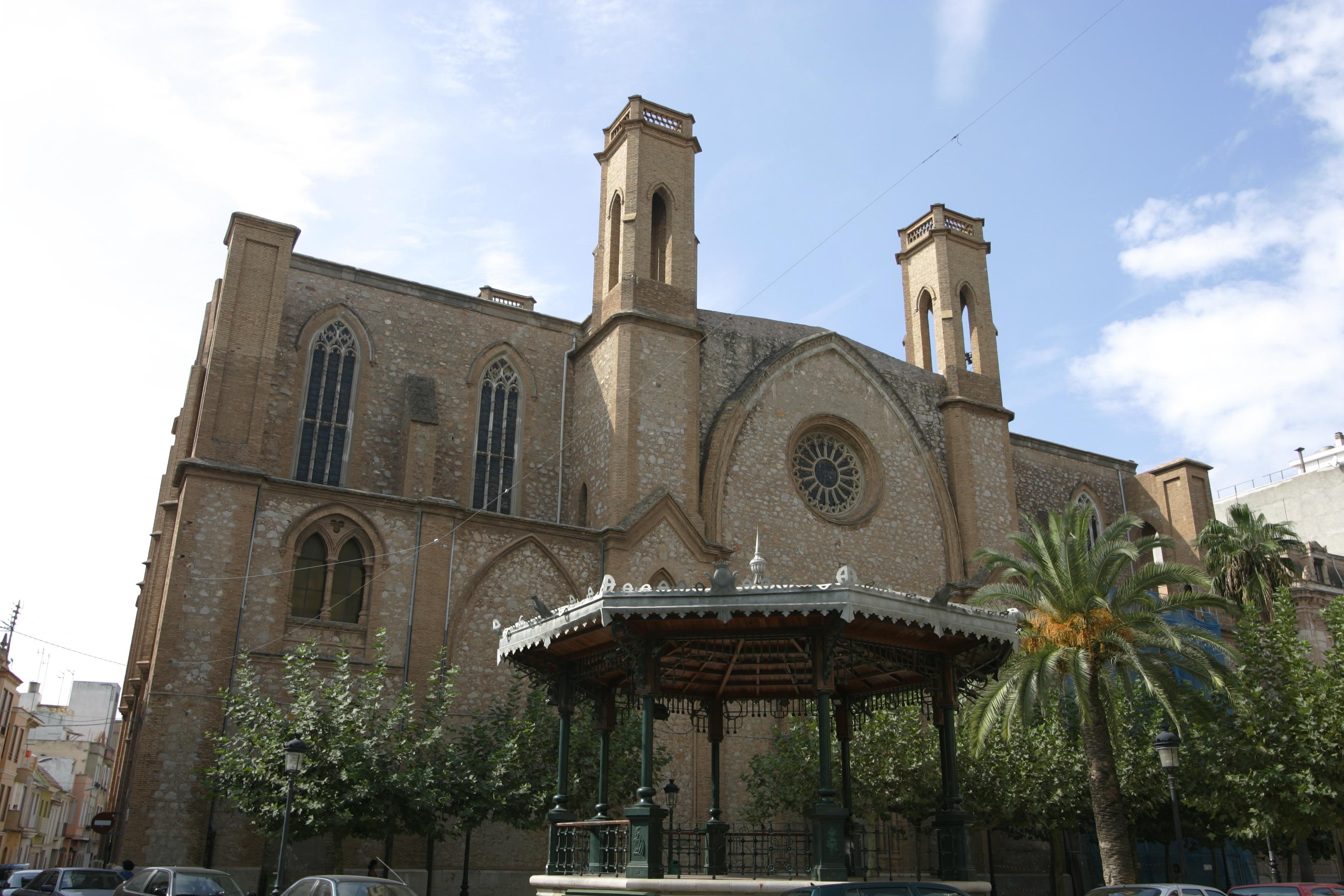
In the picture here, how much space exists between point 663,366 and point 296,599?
941cm

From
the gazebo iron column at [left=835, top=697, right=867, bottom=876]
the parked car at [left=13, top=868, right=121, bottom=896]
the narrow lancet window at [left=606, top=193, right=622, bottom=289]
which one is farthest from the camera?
the narrow lancet window at [left=606, top=193, right=622, bottom=289]

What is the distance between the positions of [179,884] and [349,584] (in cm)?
738

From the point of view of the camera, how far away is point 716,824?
12.1 m

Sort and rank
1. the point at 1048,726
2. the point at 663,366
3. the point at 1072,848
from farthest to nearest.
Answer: the point at 1072,848, the point at 663,366, the point at 1048,726

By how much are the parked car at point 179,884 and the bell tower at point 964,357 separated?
19.4 meters

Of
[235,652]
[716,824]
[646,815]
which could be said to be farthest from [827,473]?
[646,815]

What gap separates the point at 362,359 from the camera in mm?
24844

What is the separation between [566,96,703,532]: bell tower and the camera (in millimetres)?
23703

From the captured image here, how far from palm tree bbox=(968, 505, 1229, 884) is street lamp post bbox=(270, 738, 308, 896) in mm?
10190

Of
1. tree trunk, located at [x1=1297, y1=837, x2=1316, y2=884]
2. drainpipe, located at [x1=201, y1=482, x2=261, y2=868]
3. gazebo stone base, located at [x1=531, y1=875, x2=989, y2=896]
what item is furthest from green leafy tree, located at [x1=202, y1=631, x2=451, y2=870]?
tree trunk, located at [x1=1297, y1=837, x2=1316, y2=884]

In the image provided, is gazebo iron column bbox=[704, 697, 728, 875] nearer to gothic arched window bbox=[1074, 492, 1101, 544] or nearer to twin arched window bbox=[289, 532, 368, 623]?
twin arched window bbox=[289, 532, 368, 623]

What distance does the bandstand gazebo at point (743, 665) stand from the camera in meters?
10.3

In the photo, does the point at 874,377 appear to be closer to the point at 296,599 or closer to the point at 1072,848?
the point at 1072,848

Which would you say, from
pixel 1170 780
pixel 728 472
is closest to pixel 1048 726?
pixel 1170 780
